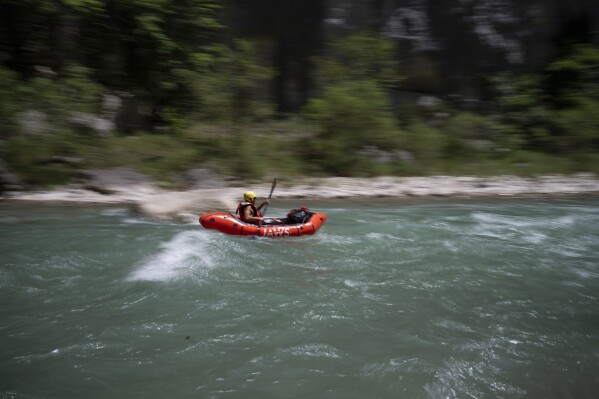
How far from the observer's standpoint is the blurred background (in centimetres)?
1231

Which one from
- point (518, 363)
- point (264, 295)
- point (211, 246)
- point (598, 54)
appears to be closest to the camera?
point (518, 363)

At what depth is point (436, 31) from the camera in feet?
66.7

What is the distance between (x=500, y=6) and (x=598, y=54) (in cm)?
492

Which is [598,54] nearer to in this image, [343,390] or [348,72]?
[348,72]

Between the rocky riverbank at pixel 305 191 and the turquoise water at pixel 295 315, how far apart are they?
1841 mm

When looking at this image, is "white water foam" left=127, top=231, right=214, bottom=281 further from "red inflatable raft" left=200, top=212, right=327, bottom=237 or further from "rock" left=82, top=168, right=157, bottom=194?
"rock" left=82, top=168, right=157, bottom=194

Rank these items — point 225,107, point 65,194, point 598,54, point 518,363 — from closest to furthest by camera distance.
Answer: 1. point 518,363
2. point 65,194
3. point 225,107
4. point 598,54

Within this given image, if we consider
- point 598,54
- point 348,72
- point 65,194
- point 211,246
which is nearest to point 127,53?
point 65,194

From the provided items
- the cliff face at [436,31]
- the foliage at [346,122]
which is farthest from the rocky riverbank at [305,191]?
the cliff face at [436,31]

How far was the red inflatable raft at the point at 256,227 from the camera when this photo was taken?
299 inches

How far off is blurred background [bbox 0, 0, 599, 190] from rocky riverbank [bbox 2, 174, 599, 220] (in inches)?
26.3

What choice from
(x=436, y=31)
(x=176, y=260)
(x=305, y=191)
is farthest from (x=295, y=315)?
(x=436, y=31)

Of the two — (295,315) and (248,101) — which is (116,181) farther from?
(295,315)

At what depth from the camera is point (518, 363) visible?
12.6 feet
